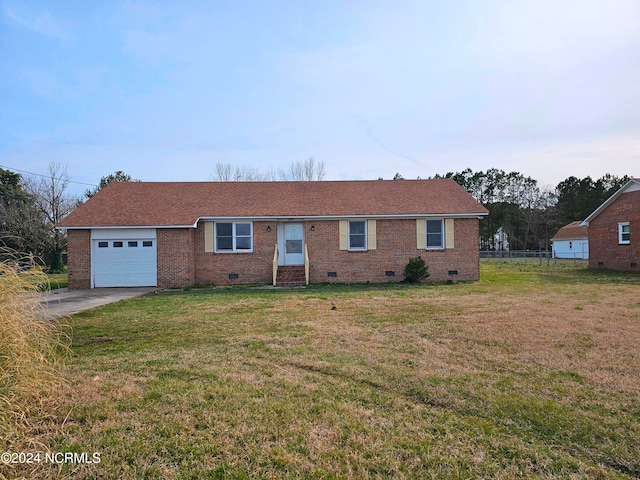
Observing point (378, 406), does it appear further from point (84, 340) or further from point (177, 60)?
point (177, 60)

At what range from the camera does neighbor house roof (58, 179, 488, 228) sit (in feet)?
55.6

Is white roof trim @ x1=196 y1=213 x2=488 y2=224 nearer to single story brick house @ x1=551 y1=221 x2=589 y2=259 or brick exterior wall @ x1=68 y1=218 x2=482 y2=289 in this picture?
brick exterior wall @ x1=68 y1=218 x2=482 y2=289

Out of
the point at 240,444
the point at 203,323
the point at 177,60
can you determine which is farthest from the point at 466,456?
the point at 177,60

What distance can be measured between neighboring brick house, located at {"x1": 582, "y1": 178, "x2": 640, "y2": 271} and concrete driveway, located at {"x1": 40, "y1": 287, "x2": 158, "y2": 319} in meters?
24.1

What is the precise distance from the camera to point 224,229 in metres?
17.5

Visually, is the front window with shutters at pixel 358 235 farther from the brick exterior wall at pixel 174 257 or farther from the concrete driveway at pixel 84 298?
the concrete driveway at pixel 84 298

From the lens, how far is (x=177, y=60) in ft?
41.9

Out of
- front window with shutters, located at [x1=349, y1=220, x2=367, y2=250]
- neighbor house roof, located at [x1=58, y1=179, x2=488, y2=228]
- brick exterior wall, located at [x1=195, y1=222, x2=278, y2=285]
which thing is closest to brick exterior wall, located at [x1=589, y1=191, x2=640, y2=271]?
neighbor house roof, located at [x1=58, y1=179, x2=488, y2=228]

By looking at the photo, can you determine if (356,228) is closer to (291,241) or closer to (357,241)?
(357,241)

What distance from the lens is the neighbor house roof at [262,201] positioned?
1694cm

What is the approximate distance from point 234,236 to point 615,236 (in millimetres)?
21152

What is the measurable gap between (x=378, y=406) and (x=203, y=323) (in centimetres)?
530

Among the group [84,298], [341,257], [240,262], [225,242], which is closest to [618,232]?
[341,257]

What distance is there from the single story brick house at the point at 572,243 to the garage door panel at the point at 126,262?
3744 cm
